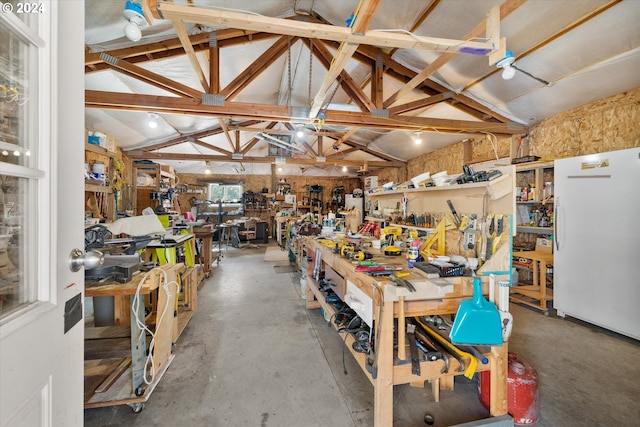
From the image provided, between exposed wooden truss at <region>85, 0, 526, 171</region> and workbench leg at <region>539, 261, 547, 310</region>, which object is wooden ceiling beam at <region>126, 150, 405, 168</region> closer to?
exposed wooden truss at <region>85, 0, 526, 171</region>

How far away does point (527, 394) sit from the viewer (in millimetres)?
1521

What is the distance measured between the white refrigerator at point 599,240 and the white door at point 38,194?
3961mm

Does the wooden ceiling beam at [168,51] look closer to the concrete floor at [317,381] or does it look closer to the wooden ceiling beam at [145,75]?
the wooden ceiling beam at [145,75]

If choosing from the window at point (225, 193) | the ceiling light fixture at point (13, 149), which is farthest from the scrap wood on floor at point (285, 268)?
the window at point (225, 193)

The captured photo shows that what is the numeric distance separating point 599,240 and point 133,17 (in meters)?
4.57

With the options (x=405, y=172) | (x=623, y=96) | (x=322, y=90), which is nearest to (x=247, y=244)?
(x=405, y=172)

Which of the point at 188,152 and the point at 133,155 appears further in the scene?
the point at 188,152

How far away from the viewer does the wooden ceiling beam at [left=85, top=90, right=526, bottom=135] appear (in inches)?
124

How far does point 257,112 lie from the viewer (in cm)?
341

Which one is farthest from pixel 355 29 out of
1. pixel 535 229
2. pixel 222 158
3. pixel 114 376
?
pixel 222 158

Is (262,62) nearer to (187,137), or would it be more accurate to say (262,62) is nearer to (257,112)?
(257,112)

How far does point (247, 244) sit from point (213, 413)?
22.5 feet

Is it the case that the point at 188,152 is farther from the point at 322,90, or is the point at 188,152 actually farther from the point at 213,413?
the point at 213,413

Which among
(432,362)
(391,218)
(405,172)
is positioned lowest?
(432,362)
